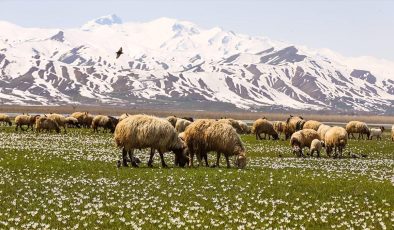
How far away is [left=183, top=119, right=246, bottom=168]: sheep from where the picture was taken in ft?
Result: 97.3

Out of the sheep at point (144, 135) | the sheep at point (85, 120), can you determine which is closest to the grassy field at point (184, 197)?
the sheep at point (144, 135)

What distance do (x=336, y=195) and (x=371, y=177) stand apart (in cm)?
753

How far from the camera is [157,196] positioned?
1989cm

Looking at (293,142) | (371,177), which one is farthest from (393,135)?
(371,177)

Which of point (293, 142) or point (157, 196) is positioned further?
point (293, 142)

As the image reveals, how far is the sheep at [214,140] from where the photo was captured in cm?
2967

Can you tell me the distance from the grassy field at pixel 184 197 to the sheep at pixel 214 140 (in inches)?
92.8

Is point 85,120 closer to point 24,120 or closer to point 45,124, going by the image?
point 24,120

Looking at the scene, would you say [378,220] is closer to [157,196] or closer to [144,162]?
[157,196]

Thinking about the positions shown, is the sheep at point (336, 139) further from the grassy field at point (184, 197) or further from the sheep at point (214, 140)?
the sheep at point (214, 140)

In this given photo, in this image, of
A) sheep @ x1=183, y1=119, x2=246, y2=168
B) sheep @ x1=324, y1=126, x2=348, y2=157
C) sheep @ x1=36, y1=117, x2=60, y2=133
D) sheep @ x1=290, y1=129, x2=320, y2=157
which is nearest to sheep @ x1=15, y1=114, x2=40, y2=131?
sheep @ x1=36, y1=117, x2=60, y2=133

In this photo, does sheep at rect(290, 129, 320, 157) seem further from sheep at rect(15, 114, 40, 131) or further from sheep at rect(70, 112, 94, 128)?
sheep at rect(70, 112, 94, 128)

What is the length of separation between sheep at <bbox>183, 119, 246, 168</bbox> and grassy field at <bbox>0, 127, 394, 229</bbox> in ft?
7.73

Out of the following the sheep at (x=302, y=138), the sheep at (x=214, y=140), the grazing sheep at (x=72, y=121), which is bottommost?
the grazing sheep at (x=72, y=121)
